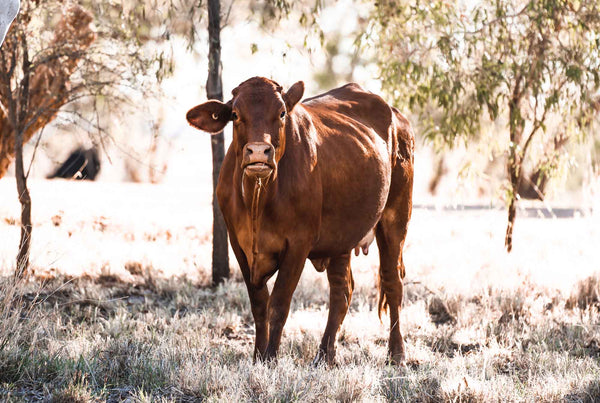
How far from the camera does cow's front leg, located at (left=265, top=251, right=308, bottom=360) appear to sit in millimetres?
4898

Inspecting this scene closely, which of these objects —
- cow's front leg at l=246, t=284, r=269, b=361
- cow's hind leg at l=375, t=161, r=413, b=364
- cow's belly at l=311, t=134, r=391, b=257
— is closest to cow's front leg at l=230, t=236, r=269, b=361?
cow's front leg at l=246, t=284, r=269, b=361

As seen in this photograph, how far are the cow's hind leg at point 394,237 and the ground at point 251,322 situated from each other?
1.43ft

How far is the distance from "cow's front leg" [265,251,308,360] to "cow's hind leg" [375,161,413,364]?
1.55m

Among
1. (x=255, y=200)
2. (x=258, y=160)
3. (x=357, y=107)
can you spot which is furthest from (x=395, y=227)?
(x=258, y=160)

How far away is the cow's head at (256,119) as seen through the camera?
173 inches

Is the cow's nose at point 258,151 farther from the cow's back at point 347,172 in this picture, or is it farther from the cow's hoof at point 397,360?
the cow's hoof at point 397,360

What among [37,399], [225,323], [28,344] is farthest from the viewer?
[225,323]

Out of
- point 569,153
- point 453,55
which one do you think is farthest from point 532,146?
point 453,55

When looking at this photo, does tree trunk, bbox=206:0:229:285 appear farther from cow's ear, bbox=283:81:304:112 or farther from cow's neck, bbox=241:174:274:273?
cow's neck, bbox=241:174:274:273

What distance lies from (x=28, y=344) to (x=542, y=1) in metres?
7.14

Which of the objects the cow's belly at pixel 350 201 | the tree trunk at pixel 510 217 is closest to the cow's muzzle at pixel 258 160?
the cow's belly at pixel 350 201

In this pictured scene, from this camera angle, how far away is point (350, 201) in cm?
555

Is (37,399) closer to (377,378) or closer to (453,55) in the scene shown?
(377,378)

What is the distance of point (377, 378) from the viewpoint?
4.94 metres
